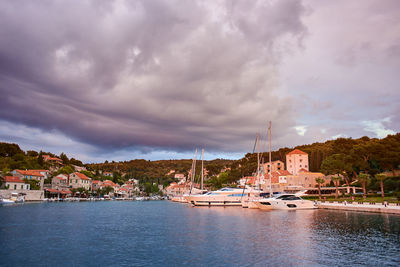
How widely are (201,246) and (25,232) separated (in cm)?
1938

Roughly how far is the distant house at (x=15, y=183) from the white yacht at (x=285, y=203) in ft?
244

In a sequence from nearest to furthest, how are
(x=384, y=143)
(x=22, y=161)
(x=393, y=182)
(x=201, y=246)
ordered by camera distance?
(x=201, y=246), (x=393, y=182), (x=384, y=143), (x=22, y=161)

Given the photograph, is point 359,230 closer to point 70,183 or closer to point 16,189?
point 16,189

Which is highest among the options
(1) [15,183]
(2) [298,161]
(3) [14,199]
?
(2) [298,161]

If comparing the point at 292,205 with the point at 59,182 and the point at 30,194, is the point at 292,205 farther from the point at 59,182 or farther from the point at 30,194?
the point at 59,182

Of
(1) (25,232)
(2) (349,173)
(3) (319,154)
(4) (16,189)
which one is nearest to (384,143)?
(2) (349,173)

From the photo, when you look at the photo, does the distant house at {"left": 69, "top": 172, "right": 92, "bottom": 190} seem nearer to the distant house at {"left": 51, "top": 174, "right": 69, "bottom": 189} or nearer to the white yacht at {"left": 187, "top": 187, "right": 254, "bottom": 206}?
the distant house at {"left": 51, "top": 174, "right": 69, "bottom": 189}

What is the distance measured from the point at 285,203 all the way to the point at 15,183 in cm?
7959

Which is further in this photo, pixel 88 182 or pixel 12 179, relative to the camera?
pixel 88 182

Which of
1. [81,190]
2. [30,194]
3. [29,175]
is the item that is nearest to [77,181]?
[81,190]

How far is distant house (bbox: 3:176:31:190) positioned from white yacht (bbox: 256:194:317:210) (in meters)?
74.4

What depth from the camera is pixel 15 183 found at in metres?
87.9

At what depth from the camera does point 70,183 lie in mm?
118438

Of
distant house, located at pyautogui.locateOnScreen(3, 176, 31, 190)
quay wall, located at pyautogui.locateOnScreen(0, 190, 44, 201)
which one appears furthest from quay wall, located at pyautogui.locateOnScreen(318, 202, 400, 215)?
distant house, located at pyautogui.locateOnScreen(3, 176, 31, 190)
